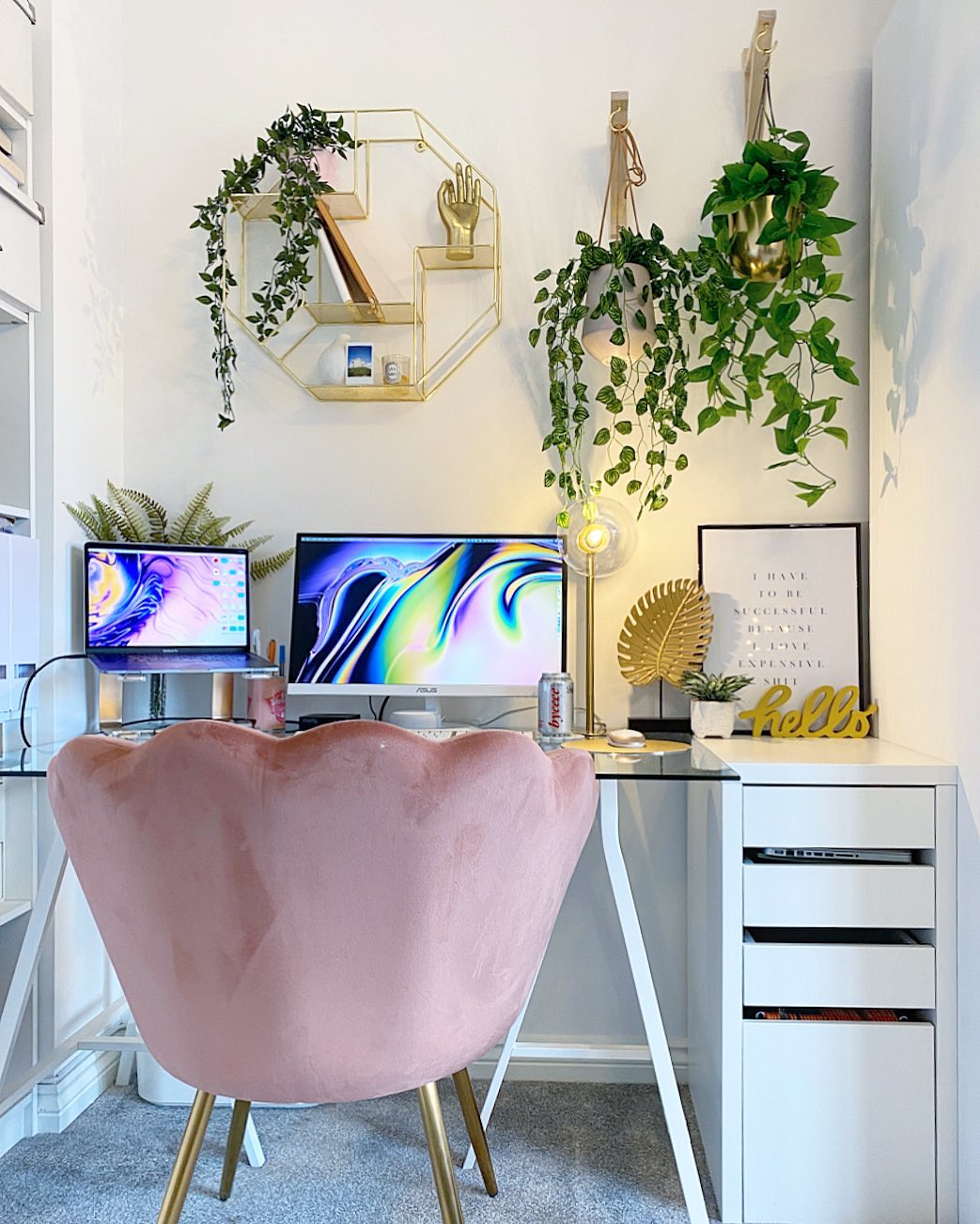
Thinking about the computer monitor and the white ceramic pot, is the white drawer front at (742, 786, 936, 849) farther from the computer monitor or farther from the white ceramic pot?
the computer monitor

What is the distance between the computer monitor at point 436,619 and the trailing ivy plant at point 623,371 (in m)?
0.18

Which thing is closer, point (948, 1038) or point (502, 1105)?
point (948, 1038)

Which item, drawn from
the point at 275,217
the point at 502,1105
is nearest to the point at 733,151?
the point at 275,217

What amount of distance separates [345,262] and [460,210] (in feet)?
0.95

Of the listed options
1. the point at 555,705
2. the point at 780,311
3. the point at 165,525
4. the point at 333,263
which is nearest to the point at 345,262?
the point at 333,263

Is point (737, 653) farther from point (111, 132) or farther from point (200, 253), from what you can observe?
point (111, 132)

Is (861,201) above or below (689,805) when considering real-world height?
above

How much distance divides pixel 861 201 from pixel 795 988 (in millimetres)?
1683

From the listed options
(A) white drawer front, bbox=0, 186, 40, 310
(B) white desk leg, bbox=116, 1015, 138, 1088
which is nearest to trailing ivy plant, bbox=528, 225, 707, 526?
(A) white drawer front, bbox=0, 186, 40, 310

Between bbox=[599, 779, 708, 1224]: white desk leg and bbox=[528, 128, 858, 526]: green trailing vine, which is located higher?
bbox=[528, 128, 858, 526]: green trailing vine

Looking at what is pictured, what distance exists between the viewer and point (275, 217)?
225 cm

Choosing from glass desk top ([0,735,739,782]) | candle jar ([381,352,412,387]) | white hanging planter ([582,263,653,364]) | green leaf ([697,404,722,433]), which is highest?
white hanging planter ([582,263,653,364])

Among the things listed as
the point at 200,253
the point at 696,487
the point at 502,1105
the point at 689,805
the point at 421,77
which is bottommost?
the point at 502,1105

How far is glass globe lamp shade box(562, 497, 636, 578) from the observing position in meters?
2.30
